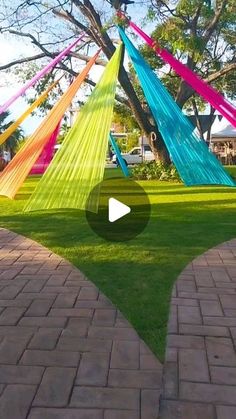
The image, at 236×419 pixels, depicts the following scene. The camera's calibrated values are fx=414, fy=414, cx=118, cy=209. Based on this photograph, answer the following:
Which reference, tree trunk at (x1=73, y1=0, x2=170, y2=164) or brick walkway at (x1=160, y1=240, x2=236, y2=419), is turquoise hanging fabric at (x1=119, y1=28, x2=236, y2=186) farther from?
brick walkway at (x1=160, y1=240, x2=236, y2=419)

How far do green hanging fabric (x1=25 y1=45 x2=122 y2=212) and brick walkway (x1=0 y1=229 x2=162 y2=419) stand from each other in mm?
2928

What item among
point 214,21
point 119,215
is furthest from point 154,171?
point 119,215

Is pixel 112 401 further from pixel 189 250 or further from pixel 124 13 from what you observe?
pixel 124 13

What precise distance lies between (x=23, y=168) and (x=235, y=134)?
22.6 metres

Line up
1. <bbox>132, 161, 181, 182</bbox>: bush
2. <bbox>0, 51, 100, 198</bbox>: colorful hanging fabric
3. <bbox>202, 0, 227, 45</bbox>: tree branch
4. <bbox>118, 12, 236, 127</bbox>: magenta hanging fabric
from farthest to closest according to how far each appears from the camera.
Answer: <bbox>132, 161, 181, 182</bbox>: bush → <bbox>202, 0, 227, 45</bbox>: tree branch → <bbox>118, 12, 236, 127</bbox>: magenta hanging fabric → <bbox>0, 51, 100, 198</bbox>: colorful hanging fabric

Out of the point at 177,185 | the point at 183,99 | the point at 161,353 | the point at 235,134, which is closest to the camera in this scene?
the point at 161,353

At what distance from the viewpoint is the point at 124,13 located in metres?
10.5

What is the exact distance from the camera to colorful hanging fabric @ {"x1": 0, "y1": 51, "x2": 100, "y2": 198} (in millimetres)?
8539

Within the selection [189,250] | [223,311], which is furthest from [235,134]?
[223,311]

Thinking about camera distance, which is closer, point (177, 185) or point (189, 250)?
point (189, 250)

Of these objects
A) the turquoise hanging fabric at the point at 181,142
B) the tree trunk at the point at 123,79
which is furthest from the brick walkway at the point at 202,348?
the tree trunk at the point at 123,79

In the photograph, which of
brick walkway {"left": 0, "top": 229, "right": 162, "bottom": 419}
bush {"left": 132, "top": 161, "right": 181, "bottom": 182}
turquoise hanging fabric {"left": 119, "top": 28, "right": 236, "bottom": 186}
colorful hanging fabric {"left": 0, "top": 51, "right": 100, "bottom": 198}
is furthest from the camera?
bush {"left": 132, "top": 161, "right": 181, "bottom": 182}

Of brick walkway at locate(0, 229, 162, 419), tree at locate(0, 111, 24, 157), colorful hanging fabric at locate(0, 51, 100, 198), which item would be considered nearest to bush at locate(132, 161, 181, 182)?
colorful hanging fabric at locate(0, 51, 100, 198)

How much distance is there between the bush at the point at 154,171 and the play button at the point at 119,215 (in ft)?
11.2
